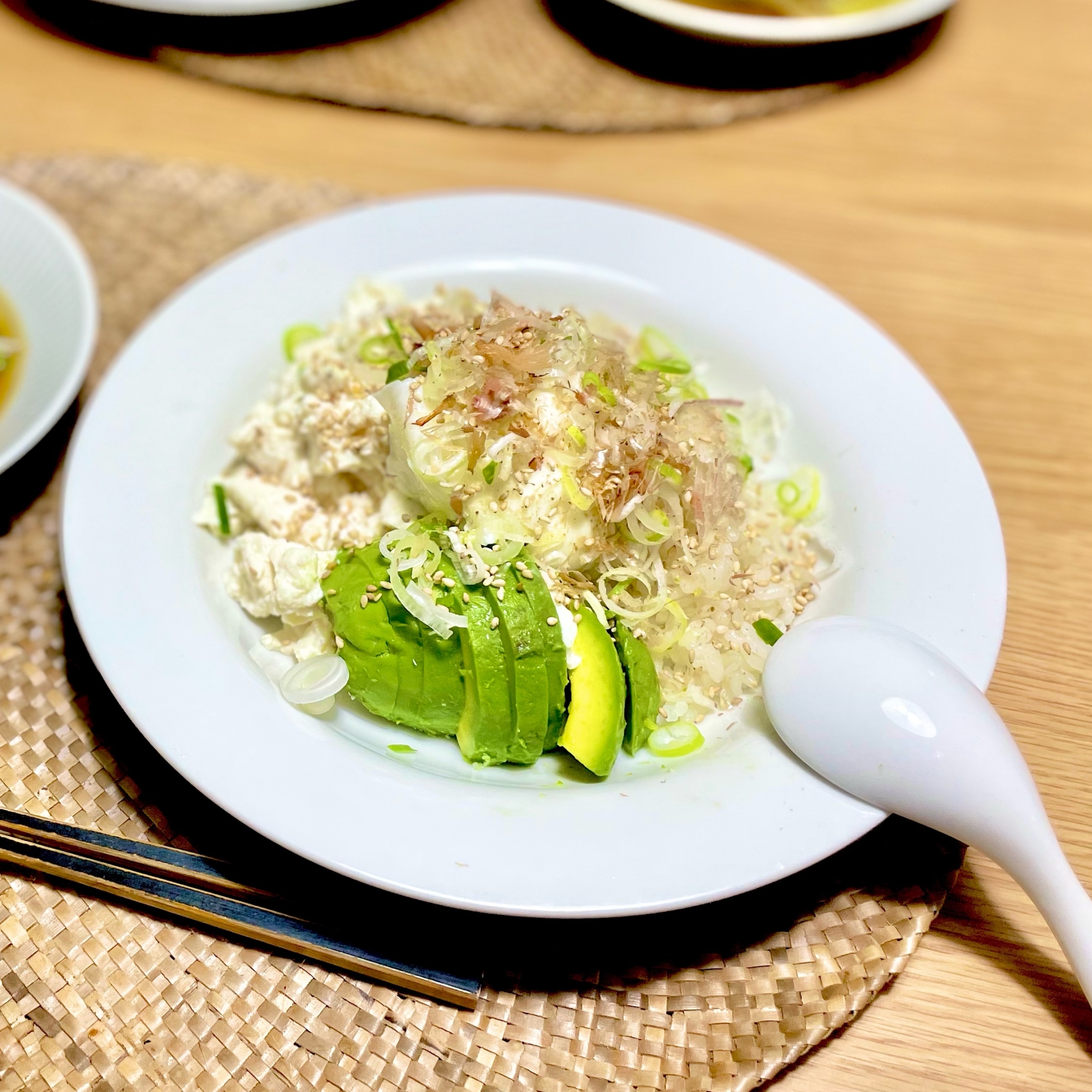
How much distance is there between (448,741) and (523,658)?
0.81 ft

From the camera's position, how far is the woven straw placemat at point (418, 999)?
4.03ft

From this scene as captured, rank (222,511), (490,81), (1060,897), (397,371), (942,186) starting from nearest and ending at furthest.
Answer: (1060,897) < (397,371) < (222,511) < (942,186) < (490,81)

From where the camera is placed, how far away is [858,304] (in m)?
2.30

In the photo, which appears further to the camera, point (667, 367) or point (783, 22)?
point (783, 22)

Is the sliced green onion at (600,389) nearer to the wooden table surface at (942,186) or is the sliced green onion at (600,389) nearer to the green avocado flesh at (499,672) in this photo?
the green avocado flesh at (499,672)

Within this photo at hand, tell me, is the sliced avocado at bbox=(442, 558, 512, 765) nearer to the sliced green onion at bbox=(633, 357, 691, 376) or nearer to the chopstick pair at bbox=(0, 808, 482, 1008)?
the chopstick pair at bbox=(0, 808, 482, 1008)

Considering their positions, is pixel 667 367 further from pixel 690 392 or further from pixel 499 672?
pixel 499 672

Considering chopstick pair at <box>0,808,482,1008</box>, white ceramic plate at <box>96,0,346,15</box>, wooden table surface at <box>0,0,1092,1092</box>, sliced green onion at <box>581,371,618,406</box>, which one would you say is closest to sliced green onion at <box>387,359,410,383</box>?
sliced green onion at <box>581,371,618,406</box>

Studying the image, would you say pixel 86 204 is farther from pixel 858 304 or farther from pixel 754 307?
pixel 858 304

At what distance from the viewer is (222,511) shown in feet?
5.63

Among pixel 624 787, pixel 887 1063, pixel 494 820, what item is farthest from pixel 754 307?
pixel 887 1063

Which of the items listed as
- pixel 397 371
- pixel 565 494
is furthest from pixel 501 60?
pixel 565 494

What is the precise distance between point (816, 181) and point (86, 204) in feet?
6.56

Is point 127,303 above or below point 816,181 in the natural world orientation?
below
